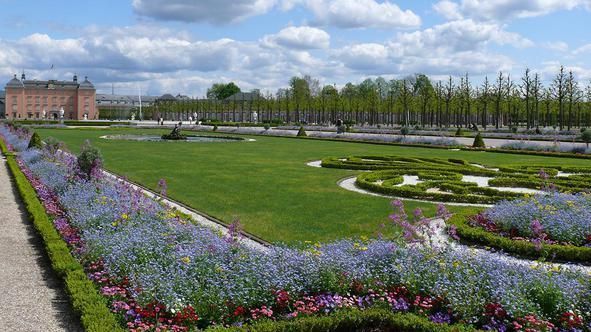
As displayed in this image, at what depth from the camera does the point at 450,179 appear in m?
14.7

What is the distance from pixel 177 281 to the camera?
209 inches

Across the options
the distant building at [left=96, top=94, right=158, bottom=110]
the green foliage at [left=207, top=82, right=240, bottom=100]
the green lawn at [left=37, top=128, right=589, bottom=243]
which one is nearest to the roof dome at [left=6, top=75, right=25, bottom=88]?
the distant building at [left=96, top=94, right=158, bottom=110]

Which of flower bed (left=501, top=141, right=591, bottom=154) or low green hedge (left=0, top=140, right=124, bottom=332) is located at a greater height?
flower bed (left=501, top=141, right=591, bottom=154)

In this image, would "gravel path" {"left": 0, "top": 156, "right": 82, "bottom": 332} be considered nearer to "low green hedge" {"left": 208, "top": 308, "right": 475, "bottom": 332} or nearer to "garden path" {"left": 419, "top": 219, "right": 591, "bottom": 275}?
"low green hedge" {"left": 208, "top": 308, "right": 475, "bottom": 332}

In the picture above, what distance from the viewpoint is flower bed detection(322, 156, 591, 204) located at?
40.0ft

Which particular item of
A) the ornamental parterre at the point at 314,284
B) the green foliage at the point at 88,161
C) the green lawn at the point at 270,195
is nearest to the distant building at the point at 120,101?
the green lawn at the point at 270,195

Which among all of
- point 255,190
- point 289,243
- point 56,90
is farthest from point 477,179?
point 56,90

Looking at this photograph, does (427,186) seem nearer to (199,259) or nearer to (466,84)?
(199,259)

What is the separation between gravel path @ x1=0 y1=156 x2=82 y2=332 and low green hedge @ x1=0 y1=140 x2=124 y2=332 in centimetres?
14

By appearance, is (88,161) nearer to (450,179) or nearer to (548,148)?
(450,179)

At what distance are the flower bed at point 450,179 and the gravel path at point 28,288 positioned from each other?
25.1 feet

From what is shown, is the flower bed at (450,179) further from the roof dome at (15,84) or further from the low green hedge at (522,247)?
the roof dome at (15,84)

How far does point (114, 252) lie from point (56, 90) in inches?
4981

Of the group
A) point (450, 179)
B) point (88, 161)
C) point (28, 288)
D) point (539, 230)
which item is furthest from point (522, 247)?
point (88, 161)
